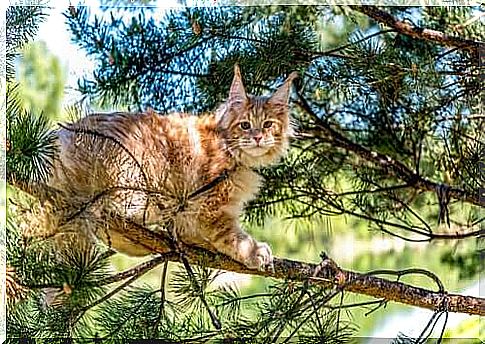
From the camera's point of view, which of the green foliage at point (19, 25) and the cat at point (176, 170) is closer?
the cat at point (176, 170)

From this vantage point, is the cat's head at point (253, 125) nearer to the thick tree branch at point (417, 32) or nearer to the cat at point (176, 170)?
the cat at point (176, 170)

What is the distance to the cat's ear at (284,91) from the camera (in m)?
1.62

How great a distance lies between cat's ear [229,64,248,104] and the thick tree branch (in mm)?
243

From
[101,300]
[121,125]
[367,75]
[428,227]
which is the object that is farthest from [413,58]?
[101,300]

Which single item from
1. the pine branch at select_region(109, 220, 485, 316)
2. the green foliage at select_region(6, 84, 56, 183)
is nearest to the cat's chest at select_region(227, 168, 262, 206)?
the pine branch at select_region(109, 220, 485, 316)

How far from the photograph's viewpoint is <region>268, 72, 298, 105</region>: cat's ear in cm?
162

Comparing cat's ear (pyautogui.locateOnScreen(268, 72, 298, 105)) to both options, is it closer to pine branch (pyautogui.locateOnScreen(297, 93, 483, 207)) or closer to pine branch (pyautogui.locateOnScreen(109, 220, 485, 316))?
pine branch (pyautogui.locateOnScreen(297, 93, 483, 207))

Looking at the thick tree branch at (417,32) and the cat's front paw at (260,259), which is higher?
the thick tree branch at (417,32)

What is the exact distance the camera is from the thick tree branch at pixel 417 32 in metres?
1.63

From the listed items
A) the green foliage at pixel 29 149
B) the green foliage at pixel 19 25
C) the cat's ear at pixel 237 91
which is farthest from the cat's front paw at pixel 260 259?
the green foliage at pixel 19 25

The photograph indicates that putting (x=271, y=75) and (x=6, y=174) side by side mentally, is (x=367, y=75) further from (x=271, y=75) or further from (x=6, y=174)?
(x=6, y=174)

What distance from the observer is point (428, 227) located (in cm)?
167

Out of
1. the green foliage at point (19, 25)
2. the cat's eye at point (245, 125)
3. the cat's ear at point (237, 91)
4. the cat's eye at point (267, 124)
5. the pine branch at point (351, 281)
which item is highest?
the green foliage at point (19, 25)

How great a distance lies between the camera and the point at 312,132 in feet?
5.47
